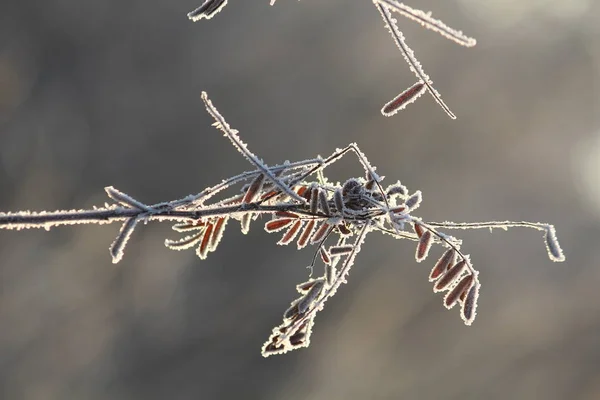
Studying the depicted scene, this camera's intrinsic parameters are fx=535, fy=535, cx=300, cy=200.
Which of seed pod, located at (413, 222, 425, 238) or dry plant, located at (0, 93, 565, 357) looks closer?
dry plant, located at (0, 93, 565, 357)

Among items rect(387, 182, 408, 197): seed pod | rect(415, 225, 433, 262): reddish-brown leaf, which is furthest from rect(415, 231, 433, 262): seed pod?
rect(387, 182, 408, 197): seed pod

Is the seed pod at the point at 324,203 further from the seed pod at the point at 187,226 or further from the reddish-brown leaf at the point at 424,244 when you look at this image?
the seed pod at the point at 187,226

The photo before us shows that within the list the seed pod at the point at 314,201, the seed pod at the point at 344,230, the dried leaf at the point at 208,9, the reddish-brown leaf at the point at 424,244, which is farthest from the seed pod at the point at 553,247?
the dried leaf at the point at 208,9

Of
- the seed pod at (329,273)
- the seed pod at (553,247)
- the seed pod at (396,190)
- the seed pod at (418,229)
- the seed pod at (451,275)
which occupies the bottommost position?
the seed pod at (553,247)

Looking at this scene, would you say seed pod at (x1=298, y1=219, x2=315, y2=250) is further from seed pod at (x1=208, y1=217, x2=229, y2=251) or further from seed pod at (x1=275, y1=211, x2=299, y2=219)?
seed pod at (x1=208, y1=217, x2=229, y2=251)

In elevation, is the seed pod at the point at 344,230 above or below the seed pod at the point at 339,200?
below

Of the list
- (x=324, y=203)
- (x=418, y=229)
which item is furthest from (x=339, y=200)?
(x=418, y=229)

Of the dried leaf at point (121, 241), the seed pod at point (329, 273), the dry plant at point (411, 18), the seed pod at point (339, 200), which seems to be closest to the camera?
the dry plant at point (411, 18)

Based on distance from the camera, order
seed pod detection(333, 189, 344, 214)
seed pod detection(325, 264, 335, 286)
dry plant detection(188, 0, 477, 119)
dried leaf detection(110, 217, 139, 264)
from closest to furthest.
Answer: dry plant detection(188, 0, 477, 119) → dried leaf detection(110, 217, 139, 264) → seed pod detection(333, 189, 344, 214) → seed pod detection(325, 264, 335, 286)

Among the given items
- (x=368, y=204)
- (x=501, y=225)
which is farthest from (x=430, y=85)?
(x=501, y=225)
